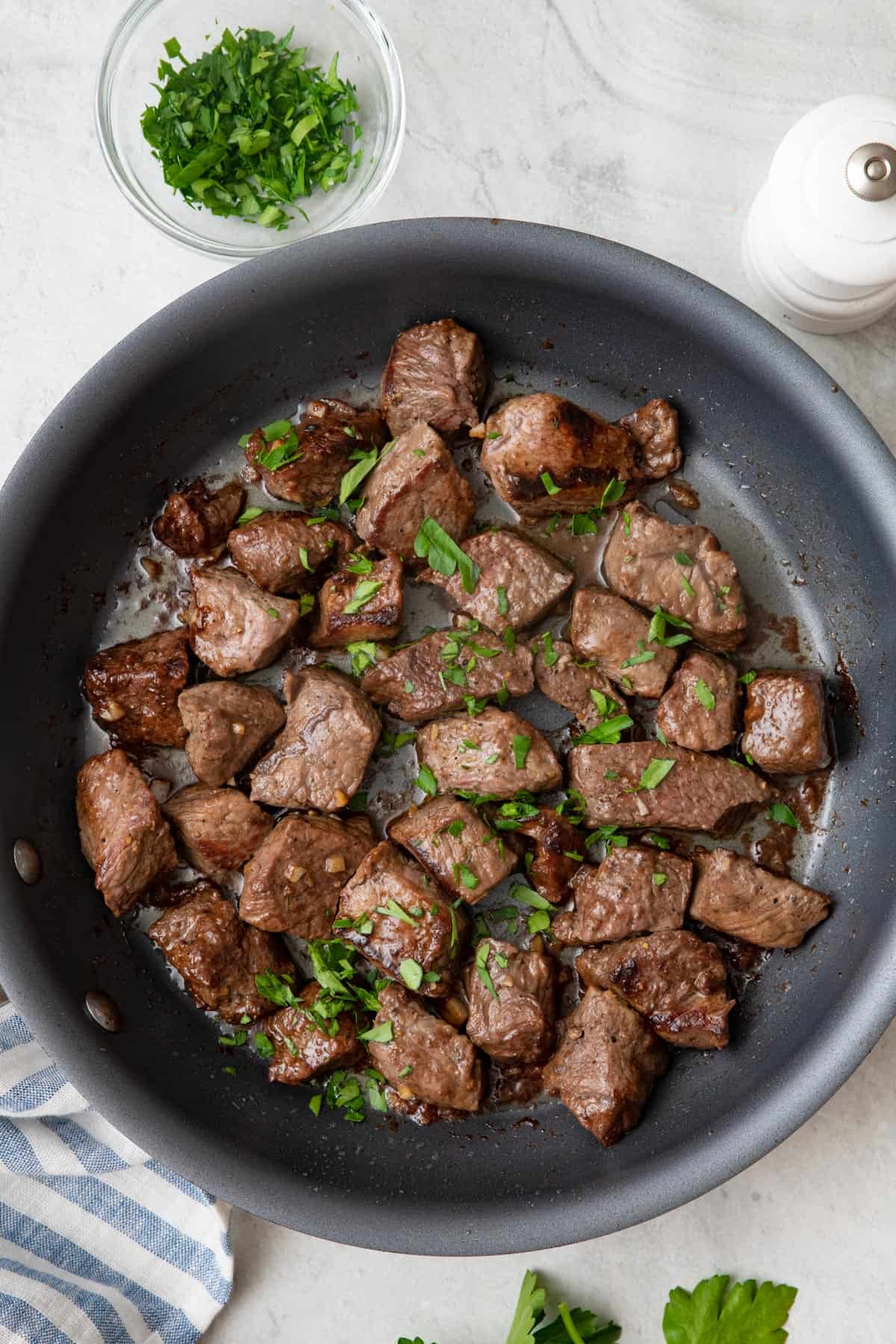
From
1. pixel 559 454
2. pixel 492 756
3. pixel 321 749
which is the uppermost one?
pixel 559 454

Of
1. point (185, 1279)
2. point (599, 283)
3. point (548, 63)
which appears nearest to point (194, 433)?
point (599, 283)

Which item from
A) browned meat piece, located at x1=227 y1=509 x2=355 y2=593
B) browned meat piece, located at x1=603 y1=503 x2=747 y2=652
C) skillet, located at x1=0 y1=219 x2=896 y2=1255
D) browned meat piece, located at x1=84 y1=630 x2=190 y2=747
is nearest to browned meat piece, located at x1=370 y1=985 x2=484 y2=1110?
skillet, located at x1=0 y1=219 x2=896 y2=1255

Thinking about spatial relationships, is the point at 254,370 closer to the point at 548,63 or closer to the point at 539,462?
the point at 539,462

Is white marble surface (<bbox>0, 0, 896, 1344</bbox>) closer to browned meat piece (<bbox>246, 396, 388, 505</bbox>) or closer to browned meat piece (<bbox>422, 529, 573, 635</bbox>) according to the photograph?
browned meat piece (<bbox>246, 396, 388, 505</bbox>)

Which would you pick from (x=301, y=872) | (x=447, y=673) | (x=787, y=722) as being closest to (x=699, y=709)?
(x=787, y=722)

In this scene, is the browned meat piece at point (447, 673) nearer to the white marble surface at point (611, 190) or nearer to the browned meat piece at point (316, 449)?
the browned meat piece at point (316, 449)

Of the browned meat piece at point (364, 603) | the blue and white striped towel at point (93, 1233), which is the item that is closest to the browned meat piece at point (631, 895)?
the browned meat piece at point (364, 603)

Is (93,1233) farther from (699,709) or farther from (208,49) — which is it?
(208,49)
